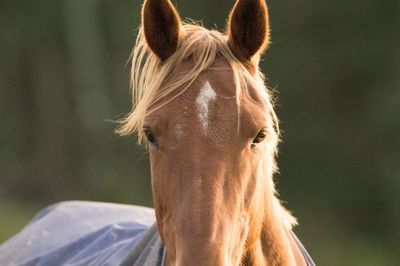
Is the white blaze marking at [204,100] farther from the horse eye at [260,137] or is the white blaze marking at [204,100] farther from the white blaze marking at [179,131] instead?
the horse eye at [260,137]

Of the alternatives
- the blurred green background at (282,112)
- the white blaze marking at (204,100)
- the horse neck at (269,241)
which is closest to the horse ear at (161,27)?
the white blaze marking at (204,100)

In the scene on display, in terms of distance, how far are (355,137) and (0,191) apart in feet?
25.0

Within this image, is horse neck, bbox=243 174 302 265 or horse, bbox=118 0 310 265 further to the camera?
horse neck, bbox=243 174 302 265

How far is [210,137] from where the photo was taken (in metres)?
2.90

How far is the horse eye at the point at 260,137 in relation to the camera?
9.92ft

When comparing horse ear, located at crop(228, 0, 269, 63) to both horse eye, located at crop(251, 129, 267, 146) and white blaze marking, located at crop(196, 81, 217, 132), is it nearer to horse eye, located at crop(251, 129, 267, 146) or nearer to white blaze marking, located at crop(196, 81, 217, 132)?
white blaze marking, located at crop(196, 81, 217, 132)

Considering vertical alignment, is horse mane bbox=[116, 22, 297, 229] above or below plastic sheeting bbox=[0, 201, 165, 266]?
above

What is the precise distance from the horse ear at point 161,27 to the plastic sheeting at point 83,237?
0.93 meters

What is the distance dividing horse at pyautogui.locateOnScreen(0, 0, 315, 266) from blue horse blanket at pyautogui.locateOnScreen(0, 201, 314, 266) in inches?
13.3

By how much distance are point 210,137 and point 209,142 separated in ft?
0.07

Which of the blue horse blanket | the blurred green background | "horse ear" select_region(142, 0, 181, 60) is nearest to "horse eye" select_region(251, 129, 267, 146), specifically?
"horse ear" select_region(142, 0, 181, 60)

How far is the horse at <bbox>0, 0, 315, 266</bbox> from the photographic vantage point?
9.30ft

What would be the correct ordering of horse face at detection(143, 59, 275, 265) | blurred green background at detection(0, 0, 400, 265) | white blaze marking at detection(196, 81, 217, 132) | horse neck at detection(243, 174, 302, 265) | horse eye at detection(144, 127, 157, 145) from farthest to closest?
1. blurred green background at detection(0, 0, 400, 265)
2. horse neck at detection(243, 174, 302, 265)
3. horse eye at detection(144, 127, 157, 145)
4. white blaze marking at detection(196, 81, 217, 132)
5. horse face at detection(143, 59, 275, 265)

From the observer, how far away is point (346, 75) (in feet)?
46.5
